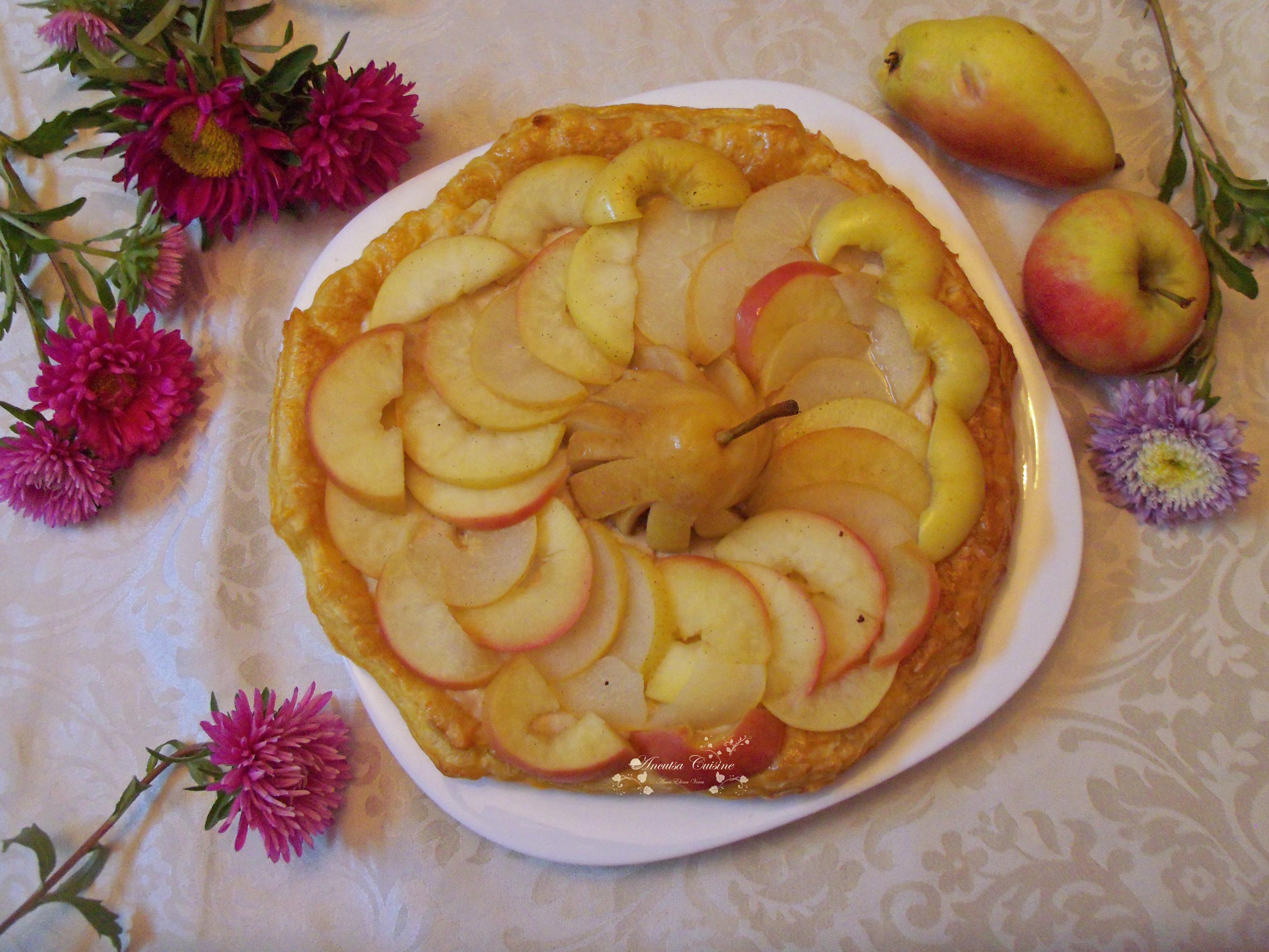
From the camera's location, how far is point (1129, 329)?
2074mm

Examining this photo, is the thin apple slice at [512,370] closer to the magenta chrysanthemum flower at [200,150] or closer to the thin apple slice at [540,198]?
the thin apple slice at [540,198]

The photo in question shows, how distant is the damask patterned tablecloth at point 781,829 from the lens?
1.99 meters

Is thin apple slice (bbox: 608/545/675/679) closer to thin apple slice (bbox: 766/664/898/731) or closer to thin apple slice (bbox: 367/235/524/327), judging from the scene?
thin apple slice (bbox: 766/664/898/731)

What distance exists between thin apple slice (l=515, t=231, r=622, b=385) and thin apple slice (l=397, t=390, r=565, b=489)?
142 mm

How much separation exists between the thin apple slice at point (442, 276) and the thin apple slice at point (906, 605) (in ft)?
3.64

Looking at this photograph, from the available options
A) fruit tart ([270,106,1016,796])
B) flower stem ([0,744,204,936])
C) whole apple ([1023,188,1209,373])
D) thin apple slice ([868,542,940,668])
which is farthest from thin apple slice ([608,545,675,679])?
whole apple ([1023,188,1209,373])

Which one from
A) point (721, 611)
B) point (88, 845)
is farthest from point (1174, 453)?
Result: point (88, 845)

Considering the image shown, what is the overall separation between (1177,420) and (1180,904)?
3.71 feet

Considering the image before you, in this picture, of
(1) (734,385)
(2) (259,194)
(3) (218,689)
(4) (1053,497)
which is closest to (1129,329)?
(4) (1053,497)

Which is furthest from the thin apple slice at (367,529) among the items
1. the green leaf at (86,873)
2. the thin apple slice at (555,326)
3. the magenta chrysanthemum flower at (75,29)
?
the magenta chrysanthemum flower at (75,29)

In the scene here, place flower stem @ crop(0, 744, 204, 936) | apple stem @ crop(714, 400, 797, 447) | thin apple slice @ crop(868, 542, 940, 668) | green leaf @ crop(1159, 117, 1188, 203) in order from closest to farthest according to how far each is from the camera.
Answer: apple stem @ crop(714, 400, 797, 447) < thin apple slice @ crop(868, 542, 940, 668) < flower stem @ crop(0, 744, 204, 936) < green leaf @ crop(1159, 117, 1188, 203)

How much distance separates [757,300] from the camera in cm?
189

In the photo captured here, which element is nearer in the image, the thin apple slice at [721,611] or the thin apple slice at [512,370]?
the thin apple slice at [721,611]

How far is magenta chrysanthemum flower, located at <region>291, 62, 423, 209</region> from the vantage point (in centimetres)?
222
